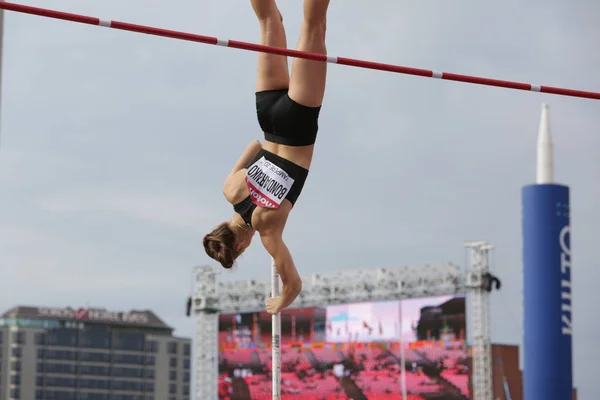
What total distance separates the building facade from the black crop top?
79313mm

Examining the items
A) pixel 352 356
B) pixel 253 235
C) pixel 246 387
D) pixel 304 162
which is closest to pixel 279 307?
pixel 253 235

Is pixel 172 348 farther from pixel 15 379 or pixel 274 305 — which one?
pixel 274 305

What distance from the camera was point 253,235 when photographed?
6.16m

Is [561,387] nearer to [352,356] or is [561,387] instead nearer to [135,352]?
[352,356]

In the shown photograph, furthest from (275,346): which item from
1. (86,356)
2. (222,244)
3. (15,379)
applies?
(15,379)

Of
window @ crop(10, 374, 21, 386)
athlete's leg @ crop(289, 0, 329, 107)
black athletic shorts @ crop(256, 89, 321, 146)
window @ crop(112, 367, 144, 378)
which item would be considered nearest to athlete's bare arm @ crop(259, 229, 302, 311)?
black athletic shorts @ crop(256, 89, 321, 146)

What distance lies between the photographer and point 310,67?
18.9 ft

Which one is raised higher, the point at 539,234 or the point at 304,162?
the point at 539,234

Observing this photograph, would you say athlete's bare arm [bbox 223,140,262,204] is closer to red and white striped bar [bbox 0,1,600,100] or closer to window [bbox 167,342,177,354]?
red and white striped bar [bbox 0,1,600,100]

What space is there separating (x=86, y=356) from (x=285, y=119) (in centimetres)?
8154

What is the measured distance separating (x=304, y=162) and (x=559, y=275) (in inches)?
565

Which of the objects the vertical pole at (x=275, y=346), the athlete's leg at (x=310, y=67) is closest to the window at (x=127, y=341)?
the vertical pole at (x=275, y=346)

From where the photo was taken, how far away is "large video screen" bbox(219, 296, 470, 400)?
32.4m

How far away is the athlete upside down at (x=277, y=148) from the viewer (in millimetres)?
5777
